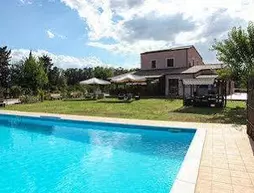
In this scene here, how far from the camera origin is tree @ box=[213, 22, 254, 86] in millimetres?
16938

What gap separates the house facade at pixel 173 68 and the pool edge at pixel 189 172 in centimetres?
2176

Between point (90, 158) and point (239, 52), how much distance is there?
42.8 feet

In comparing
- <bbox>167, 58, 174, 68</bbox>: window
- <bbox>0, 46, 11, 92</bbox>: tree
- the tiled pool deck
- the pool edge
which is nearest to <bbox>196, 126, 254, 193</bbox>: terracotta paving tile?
the tiled pool deck

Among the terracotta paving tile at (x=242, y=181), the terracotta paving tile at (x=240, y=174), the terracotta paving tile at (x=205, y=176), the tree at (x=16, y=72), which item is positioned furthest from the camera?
the tree at (x=16, y=72)

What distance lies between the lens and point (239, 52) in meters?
17.4

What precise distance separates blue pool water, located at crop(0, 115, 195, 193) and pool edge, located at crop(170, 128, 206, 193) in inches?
31.1

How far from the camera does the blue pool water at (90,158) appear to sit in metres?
6.64

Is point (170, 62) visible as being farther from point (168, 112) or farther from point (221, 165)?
point (221, 165)

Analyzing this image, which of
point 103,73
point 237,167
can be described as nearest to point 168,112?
point 237,167

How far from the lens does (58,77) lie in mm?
59094

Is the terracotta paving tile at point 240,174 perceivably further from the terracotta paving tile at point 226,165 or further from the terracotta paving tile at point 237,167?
the terracotta paving tile at point 237,167

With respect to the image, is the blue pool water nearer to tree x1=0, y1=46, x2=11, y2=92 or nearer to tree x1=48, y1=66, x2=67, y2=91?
tree x1=0, y1=46, x2=11, y2=92

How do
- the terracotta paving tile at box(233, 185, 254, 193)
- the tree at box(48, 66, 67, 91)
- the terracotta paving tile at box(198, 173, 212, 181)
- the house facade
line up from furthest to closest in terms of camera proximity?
the tree at box(48, 66, 67, 91), the house facade, the terracotta paving tile at box(198, 173, 212, 181), the terracotta paving tile at box(233, 185, 254, 193)

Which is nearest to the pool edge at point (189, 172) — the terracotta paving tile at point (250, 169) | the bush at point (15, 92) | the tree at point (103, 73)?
the terracotta paving tile at point (250, 169)
